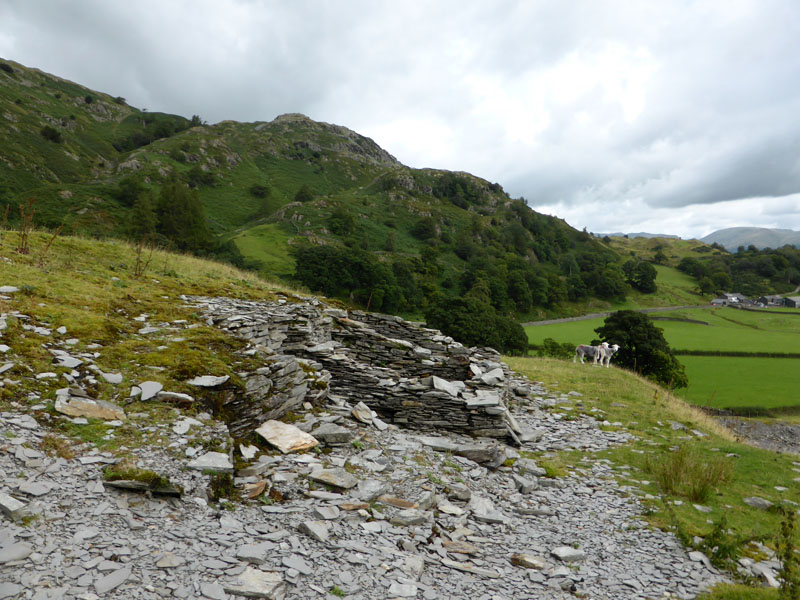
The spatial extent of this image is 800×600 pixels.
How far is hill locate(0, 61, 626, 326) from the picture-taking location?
73.1 metres

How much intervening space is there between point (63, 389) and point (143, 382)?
1.20m

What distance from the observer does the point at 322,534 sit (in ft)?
17.6

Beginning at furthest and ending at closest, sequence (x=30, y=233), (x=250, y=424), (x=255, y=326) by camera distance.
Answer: (x=30, y=233), (x=255, y=326), (x=250, y=424)

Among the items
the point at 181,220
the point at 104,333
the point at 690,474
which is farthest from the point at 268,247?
the point at 690,474

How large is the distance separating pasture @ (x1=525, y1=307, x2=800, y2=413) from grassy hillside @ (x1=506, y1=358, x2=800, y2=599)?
3766 mm

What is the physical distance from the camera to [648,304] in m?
119

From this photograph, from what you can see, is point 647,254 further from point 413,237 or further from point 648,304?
point 413,237

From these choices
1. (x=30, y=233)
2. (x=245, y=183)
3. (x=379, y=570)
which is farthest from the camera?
(x=245, y=183)

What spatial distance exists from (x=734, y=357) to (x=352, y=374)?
226 feet

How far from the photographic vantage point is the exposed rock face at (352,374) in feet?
29.9

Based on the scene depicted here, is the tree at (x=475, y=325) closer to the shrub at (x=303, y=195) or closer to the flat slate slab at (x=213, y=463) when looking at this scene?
the flat slate slab at (x=213, y=463)

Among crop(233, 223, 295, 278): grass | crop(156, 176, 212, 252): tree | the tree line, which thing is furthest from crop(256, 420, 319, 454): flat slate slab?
the tree line

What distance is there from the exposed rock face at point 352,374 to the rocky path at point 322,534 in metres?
1.23

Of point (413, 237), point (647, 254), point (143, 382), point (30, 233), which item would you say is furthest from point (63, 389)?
point (647, 254)
